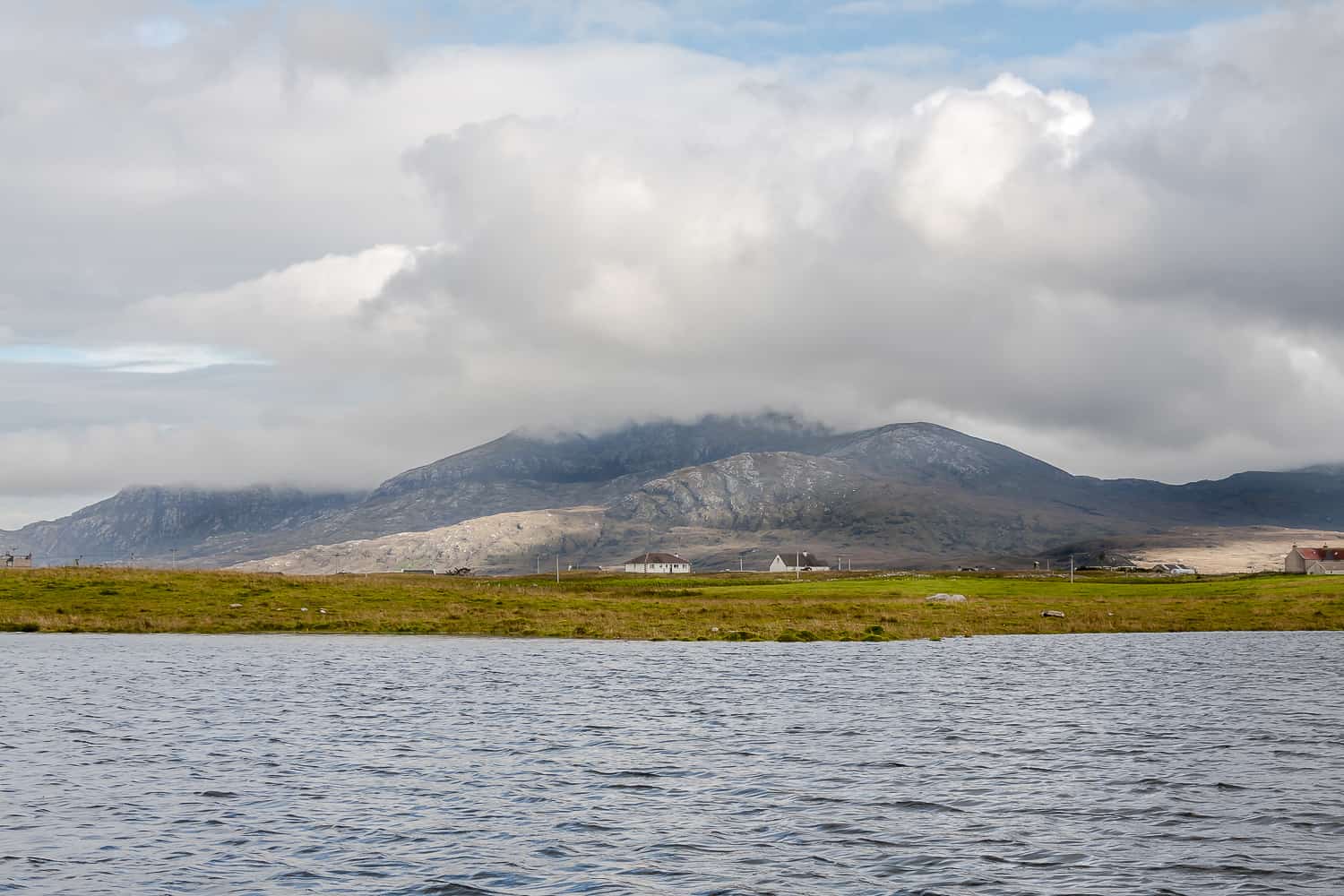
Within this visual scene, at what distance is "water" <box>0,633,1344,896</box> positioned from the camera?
24.2 metres

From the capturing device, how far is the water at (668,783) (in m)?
24.2

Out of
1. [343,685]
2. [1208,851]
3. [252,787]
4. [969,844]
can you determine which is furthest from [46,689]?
[1208,851]

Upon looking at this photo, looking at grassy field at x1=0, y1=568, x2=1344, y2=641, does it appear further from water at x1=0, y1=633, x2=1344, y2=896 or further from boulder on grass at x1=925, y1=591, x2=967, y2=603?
water at x1=0, y1=633, x2=1344, y2=896

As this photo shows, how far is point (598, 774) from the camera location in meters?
35.9

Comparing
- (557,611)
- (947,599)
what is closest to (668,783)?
(557,611)

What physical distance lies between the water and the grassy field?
42.0 m

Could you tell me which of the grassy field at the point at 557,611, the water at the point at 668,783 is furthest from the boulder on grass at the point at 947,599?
the water at the point at 668,783

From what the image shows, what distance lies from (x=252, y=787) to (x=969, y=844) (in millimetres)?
18921

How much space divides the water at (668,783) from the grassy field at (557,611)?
4197cm

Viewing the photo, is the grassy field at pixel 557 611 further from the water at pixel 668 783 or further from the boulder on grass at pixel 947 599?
the water at pixel 668 783

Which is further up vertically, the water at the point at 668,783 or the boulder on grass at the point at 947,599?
the water at the point at 668,783

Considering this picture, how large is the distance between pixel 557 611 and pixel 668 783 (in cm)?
9232

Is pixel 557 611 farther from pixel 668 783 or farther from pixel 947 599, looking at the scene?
pixel 668 783

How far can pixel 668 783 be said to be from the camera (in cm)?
3431
